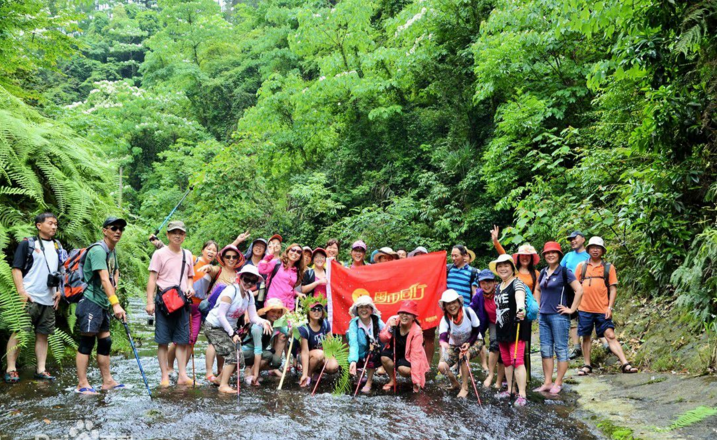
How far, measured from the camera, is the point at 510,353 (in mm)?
6949

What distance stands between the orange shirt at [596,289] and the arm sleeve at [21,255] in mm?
7642

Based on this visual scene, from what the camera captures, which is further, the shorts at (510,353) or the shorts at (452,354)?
the shorts at (452,354)

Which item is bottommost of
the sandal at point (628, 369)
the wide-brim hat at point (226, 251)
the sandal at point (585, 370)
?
the sandal at point (585, 370)

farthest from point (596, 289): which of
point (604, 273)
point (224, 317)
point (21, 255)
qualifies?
point (21, 255)

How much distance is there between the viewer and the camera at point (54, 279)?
679 cm

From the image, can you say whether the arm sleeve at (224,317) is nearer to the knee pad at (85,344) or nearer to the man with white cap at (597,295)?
the knee pad at (85,344)

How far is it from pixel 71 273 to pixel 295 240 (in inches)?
526

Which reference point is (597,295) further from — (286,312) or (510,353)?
(286,312)

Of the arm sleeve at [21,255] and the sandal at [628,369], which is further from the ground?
the arm sleeve at [21,255]

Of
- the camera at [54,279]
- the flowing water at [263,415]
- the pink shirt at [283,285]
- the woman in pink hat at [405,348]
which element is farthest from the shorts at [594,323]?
the camera at [54,279]

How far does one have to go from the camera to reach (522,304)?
6.75 m

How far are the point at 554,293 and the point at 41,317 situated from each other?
6643 millimetres

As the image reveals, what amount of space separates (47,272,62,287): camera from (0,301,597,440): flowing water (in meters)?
1.21

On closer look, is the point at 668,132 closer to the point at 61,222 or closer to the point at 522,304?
the point at 522,304
